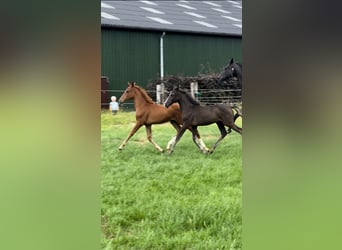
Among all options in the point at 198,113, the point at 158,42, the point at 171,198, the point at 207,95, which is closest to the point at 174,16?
the point at 158,42

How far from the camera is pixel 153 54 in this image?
39.0 feet

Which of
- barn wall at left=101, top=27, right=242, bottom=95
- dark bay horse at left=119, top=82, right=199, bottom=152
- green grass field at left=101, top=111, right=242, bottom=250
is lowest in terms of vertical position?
green grass field at left=101, top=111, right=242, bottom=250

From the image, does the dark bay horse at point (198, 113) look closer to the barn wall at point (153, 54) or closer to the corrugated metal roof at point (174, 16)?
the barn wall at point (153, 54)

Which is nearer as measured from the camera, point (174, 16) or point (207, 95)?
point (207, 95)

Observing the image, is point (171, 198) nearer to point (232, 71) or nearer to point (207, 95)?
point (232, 71)

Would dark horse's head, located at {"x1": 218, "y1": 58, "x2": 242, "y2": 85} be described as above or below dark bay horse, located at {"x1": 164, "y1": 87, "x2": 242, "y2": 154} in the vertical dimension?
above

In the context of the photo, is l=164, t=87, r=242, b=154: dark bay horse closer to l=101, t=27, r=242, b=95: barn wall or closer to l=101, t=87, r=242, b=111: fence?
l=101, t=87, r=242, b=111: fence

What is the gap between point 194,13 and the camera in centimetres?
1361

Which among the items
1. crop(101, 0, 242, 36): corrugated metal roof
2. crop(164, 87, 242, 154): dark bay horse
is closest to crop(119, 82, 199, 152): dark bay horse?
crop(164, 87, 242, 154): dark bay horse

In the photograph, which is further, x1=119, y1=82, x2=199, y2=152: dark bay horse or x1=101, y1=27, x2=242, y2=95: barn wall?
x1=101, y1=27, x2=242, y2=95: barn wall

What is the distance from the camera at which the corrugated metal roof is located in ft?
38.4

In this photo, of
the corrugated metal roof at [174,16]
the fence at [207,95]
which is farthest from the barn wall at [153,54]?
the fence at [207,95]

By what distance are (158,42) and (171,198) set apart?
9.10 meters
